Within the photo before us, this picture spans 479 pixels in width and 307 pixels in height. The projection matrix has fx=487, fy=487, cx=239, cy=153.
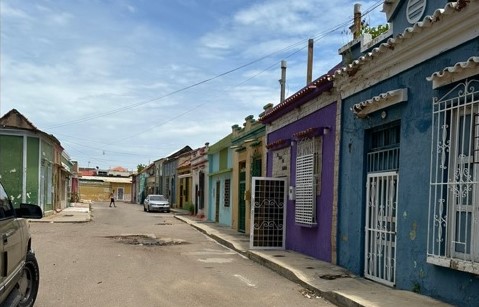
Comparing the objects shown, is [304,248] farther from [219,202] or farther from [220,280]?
[219,202]

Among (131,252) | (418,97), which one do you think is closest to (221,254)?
(131,252)

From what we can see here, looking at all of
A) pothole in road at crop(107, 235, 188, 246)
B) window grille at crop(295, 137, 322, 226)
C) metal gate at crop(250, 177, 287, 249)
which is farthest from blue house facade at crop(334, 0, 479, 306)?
pothole in road at crop(107, 235, 188, 246)

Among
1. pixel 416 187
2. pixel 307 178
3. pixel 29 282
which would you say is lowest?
pixel 29 282

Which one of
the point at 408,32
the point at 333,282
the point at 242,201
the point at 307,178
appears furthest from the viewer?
the point at 242,201

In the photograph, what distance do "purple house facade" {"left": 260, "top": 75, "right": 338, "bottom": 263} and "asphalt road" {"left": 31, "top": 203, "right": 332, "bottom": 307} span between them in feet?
4.80

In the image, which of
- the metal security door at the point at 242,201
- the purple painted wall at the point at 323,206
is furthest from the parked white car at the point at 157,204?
the purple painted wall at the point at 323,206

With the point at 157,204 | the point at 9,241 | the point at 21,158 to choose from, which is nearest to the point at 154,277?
the point at 9,241

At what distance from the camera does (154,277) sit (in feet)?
30.9

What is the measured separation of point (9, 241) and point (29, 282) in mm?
1737

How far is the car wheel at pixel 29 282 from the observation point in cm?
599

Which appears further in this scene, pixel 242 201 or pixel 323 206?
pixel 242 201

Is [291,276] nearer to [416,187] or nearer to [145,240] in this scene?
[416,187]

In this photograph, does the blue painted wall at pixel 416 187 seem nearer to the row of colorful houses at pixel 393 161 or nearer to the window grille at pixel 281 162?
the row of colorful houses at pixel 393 161

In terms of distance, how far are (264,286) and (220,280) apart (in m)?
0.98
